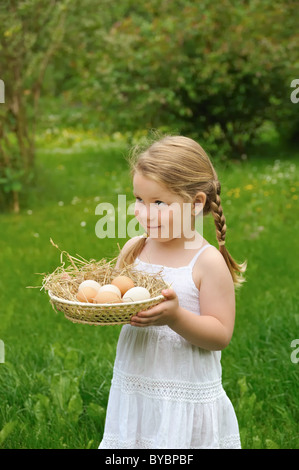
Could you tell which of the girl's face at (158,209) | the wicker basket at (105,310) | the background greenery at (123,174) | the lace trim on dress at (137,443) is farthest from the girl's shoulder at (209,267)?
the lace trim on dress at (137,443)

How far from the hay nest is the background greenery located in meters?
0.25

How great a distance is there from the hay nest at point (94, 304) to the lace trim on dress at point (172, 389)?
31 cm

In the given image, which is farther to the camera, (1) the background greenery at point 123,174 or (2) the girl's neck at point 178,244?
(1) the background greenery at point 123,174

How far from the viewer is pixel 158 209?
202 cm

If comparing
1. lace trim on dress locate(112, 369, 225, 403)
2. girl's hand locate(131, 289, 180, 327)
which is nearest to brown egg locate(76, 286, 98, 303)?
girl's hand locate(131, 289, 180, 327)

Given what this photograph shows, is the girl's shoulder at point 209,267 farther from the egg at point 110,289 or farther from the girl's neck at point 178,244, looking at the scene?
the egg at point 110,289

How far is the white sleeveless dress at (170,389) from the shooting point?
2074mm

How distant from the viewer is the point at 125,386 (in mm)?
2145

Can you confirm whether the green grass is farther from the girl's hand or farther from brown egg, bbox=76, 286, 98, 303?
the girl's hand

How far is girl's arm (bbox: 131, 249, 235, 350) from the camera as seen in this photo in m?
1.96

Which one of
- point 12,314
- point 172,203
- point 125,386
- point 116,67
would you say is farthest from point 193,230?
point 116,67

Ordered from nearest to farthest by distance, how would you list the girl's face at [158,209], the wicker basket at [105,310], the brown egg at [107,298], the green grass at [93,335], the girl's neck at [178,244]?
1. the wicker basket at [105,310]
2. the brown egg at [107,298]
3. the girl's face at [158,209]
4. the girl's neck at [178,244]
5. the green grass at [93,335]
